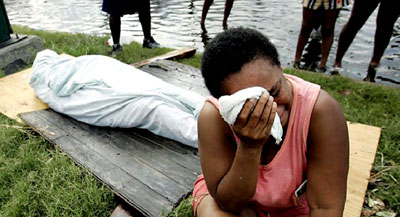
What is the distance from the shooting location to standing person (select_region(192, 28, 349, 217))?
1.13 metres

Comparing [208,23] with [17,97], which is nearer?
[17,97]

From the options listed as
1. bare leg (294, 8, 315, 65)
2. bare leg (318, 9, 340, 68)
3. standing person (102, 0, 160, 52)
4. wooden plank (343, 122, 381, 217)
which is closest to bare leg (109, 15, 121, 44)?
standing person (102, 0, 160, 52)

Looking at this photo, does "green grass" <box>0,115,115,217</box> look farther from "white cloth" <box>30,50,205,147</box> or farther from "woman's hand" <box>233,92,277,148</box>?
"woman's hand" <box>233,92,277,148</box>

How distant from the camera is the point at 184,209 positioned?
6.31 ft

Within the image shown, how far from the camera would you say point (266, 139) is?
112 cm

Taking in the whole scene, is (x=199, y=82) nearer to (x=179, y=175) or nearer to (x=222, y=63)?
(x=179, y=175)

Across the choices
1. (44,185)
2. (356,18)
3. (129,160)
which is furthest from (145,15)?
(44,185)

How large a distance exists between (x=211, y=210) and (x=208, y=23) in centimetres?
555

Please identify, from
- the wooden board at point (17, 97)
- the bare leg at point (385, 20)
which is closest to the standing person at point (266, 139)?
the wooden board at point (17, 97)

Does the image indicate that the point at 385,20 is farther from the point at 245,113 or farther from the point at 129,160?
the point at 245,113

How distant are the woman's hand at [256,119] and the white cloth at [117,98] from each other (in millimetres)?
1460

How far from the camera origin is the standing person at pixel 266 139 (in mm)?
1127

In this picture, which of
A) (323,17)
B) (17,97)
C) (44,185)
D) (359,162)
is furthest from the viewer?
(323,17)

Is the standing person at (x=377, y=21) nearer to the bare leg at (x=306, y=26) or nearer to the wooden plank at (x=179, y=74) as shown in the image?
the bare leg at (x=306, y=26)
